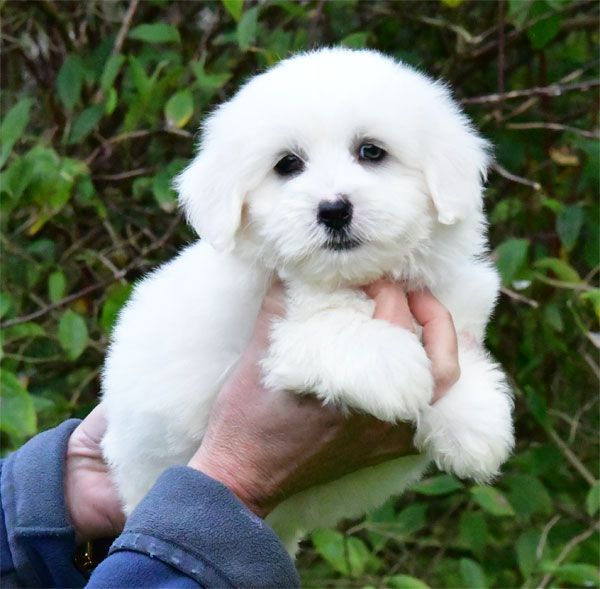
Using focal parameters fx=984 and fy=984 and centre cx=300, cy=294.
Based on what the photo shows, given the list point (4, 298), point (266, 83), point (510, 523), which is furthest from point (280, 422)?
point (510, 523)

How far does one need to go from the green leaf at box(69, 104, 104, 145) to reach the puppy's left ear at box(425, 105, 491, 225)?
1.80 meters

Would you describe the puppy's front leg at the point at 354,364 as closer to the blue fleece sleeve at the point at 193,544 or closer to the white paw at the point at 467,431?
the white paw at the point at 467,431

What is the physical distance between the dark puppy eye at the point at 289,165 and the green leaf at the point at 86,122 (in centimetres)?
170

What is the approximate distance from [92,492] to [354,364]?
103 cm

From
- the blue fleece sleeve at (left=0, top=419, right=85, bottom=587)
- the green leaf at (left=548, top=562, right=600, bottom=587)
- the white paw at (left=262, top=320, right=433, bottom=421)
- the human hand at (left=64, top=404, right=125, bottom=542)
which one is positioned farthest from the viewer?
the green leaf at (left=548, top=562, right=600, bottom=587)

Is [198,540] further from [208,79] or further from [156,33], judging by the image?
[156,33]

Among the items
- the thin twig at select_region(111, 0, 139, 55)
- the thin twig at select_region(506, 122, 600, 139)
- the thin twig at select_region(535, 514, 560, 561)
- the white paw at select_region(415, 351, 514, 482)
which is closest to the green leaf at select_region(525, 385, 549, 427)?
the thin twig at select_region(535, 514, 560, 561)

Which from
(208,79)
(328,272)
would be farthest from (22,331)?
(328,272)

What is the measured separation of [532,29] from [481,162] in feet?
5.14

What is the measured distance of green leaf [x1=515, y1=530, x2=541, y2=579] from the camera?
11.9ft

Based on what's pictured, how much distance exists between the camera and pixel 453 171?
223 cm

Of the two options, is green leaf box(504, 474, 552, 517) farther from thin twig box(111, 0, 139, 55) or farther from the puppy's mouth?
thin twig box(111, 0, 139, 55)

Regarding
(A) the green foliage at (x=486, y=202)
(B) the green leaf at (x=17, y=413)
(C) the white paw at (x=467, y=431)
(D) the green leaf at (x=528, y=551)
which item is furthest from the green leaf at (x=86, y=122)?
(D) the green leaf at (x=528, y=551)

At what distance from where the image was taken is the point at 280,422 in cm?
214
